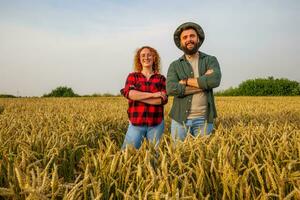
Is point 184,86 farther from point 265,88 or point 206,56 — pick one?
point 265,88

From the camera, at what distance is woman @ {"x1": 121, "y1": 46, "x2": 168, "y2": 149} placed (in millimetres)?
4902

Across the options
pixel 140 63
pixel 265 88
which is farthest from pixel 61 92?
pixel 140 63

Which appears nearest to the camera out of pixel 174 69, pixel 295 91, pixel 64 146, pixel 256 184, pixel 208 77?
pixel 256 184

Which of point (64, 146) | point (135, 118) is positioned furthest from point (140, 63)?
point (64, 146)

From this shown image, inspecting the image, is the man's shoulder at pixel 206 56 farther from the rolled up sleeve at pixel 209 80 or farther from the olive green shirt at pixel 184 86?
the rolled up sleeve at pixel 209 80

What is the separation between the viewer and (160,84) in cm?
506

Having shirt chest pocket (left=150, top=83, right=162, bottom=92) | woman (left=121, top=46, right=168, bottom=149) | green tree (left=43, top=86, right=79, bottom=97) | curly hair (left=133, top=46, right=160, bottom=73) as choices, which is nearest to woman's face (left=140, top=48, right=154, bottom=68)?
woman (left=121, top=46, right=168, bottom=149)

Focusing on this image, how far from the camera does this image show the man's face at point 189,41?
14.6ft

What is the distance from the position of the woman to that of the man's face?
1.84 feet

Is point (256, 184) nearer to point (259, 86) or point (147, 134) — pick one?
point (147, 134)

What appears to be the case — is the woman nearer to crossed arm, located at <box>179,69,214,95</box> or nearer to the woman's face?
the woman's face

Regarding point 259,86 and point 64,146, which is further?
point 259,86

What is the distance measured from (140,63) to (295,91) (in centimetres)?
4933

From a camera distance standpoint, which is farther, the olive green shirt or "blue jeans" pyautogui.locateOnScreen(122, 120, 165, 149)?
"blue jeans" pyautogui.locateOnScreen(122, 120, 165, 149)
